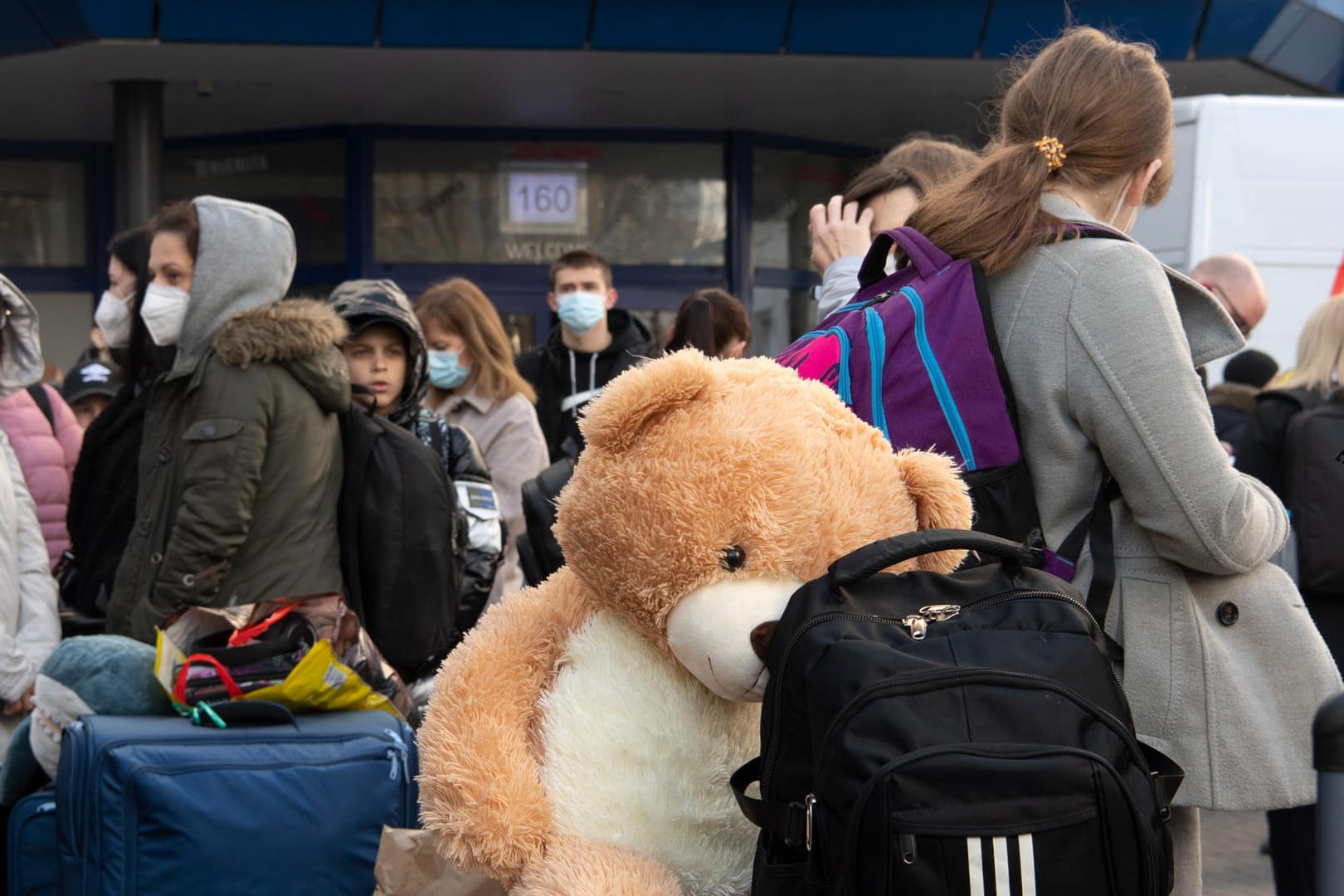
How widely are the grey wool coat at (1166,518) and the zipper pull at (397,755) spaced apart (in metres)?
1.78

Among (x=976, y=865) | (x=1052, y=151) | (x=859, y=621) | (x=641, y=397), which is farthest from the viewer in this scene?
(x=1052, y=151)

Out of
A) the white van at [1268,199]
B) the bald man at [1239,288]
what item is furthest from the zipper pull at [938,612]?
the white van at [1268,199]

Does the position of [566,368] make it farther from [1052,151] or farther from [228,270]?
[1052,151]

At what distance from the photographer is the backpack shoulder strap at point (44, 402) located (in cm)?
507

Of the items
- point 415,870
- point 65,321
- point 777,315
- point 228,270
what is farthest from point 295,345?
point 65,321

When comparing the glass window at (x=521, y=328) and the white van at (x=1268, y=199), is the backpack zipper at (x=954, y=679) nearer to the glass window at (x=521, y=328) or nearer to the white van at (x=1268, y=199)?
the white van at (x=1268, y=199)

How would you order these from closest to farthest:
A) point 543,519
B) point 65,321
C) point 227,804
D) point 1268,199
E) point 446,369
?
point 543,519
point 227,804
point 446,369
point 1268,199
point 65,321

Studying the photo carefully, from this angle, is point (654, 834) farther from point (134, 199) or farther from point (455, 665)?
point (134, 199)

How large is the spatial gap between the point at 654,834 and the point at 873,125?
469 inches

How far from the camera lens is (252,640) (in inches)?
136

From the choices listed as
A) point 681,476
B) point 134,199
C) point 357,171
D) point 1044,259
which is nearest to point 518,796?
point 681,476

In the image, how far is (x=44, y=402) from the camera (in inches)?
201

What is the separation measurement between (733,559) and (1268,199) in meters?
7.48

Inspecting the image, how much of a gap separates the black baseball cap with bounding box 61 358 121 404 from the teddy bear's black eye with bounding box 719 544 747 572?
17.9ft
